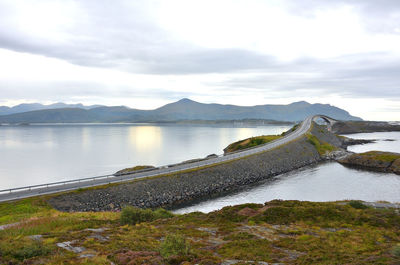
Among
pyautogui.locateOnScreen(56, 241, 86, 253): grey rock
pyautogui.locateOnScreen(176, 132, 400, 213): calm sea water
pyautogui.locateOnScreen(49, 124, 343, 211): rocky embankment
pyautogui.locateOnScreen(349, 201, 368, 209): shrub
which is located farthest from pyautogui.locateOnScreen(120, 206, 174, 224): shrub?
pyautogui.locateOnScreen(349, 201, 368, 209): shrub

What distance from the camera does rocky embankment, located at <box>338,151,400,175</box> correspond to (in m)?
80.7

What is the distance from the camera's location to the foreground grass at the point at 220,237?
16.6 metres

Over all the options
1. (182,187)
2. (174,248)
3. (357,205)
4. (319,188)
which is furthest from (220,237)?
(319,188)

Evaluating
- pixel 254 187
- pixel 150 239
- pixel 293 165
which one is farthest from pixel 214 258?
pixel 293 165

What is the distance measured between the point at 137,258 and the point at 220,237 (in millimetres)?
8981

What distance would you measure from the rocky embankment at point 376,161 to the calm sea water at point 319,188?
6447mm

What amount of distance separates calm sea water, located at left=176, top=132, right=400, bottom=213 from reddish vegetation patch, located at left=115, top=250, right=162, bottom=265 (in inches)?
1234

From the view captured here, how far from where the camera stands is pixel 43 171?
302ft

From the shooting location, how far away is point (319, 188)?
63281mm

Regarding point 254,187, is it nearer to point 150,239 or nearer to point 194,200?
point 194,200

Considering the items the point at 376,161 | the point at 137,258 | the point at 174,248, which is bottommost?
the point at 376,161

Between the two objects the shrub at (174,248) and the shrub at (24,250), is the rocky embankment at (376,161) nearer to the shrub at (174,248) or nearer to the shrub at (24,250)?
the shrub at (174,248)

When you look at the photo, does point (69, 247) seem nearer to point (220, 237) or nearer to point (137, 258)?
point (137, 258)

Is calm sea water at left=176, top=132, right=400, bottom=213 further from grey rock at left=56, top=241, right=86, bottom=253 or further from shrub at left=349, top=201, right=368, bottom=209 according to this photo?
grey rock at left=56, top=241, right=86, bottom=253
